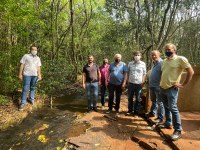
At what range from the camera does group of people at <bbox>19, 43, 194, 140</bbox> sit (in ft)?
18.5

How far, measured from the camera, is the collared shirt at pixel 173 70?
5531mm

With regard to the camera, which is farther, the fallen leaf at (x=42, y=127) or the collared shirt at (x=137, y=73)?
the collared shirt at (x=137, y=73)

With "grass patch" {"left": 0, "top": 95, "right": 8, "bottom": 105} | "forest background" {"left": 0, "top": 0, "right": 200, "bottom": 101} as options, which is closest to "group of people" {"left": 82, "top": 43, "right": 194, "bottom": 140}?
"grass patch" {"left": 0, "top": 95, "right": 8, "bottom": 105}

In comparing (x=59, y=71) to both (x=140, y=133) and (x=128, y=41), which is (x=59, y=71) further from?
(x=128, y=41)

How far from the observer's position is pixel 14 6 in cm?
910

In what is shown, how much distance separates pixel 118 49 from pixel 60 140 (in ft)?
50.5

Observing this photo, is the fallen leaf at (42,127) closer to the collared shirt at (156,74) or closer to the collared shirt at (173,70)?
the collared shirt at (156,74)

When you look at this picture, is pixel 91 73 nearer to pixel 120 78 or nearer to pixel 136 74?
pixel 120 78

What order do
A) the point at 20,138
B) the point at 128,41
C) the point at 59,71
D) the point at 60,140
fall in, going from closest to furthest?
the point at 60,140 → the point at 20,138 → the point at 59,71 → the point at 128,41

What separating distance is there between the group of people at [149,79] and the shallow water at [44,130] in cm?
78

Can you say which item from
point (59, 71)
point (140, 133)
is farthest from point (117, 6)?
point (140, 133)

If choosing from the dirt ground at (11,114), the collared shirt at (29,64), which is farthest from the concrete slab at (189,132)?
the collared shirt at (29,64)

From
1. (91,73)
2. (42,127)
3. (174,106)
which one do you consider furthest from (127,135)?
(91,73)

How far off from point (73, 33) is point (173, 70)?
12381 mm
